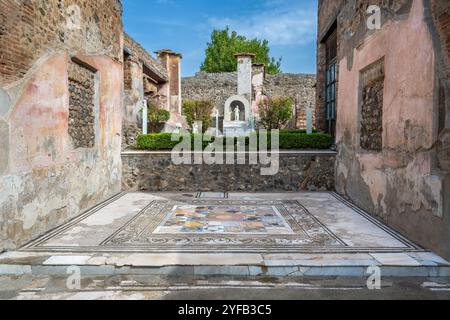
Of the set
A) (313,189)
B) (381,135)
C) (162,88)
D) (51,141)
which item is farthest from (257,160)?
(162,88)

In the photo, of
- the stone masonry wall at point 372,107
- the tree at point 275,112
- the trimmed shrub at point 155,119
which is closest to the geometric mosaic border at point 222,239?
the stone masonry wall at point 372,107

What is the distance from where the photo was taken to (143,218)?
16.5 feet

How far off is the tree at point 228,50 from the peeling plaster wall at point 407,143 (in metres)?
26.5

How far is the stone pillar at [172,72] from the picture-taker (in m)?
15.4

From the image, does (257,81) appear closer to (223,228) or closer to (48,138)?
(223,228)

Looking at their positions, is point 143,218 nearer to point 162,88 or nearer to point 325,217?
point 325,217

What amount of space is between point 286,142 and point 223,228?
12.5 feet

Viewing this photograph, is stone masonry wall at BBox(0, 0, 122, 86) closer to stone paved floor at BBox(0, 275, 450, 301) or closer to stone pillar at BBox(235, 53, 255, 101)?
stone paved floor at BBox(0, 275, 450, 301)

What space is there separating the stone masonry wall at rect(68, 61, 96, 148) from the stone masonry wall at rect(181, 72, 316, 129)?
15.2 meters

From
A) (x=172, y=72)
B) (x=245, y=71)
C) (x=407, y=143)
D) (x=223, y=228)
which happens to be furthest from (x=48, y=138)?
(x=245, y=71)

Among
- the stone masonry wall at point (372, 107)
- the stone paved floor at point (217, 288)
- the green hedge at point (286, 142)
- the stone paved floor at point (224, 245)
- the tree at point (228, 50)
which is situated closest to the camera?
the stone paved floor at point (217, 288)

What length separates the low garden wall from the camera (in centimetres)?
737

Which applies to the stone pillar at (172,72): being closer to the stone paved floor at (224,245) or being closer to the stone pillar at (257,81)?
the stone pillar at (257,81)

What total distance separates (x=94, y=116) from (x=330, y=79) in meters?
5.47
